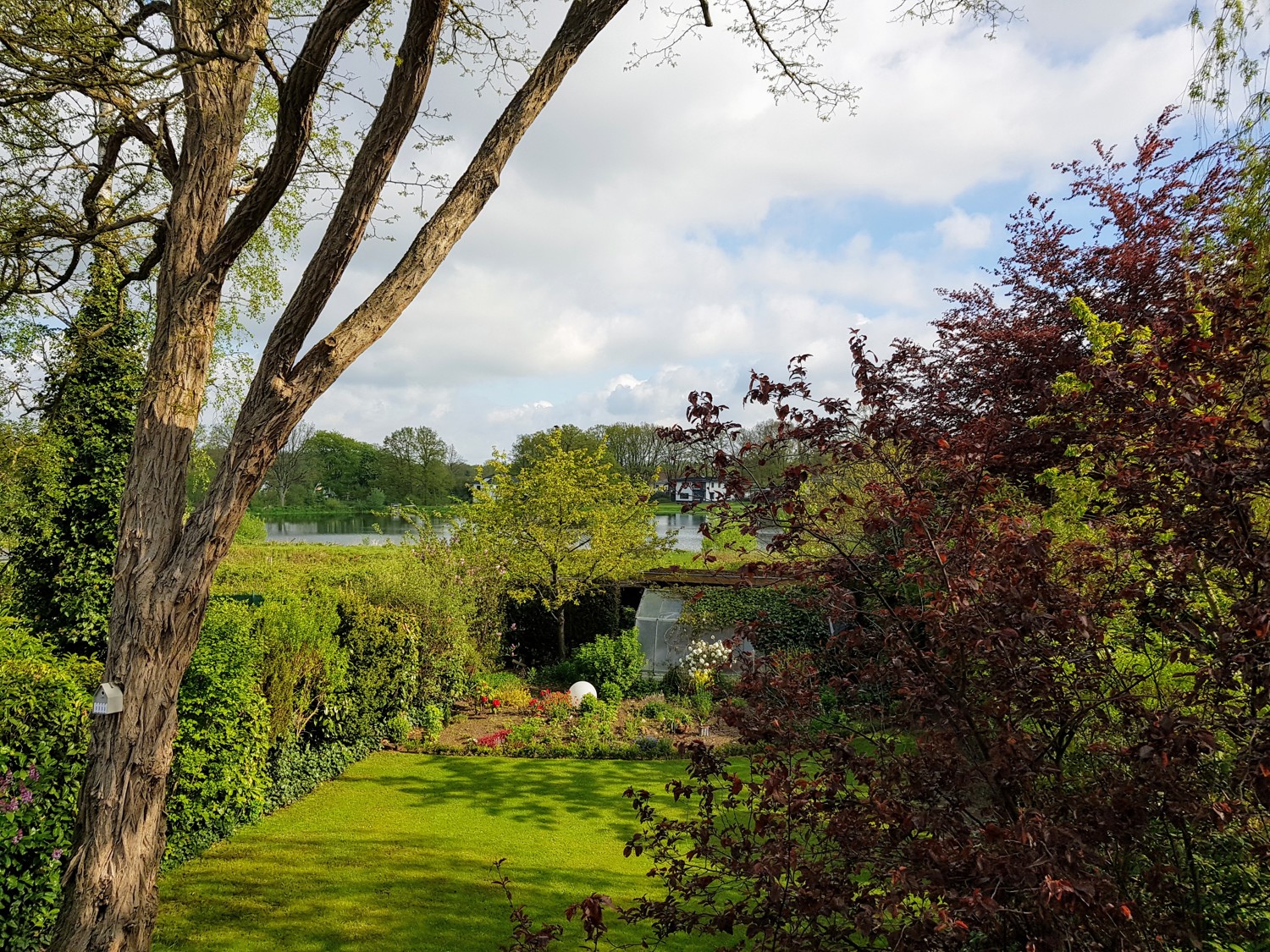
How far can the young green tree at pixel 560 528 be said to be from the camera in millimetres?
13031

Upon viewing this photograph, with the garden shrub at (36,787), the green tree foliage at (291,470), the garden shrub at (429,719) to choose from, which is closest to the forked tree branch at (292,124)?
the garden shrub at (36,787)

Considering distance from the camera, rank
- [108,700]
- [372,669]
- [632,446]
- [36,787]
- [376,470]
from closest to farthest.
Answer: [108,700]
[36,787]
[372,669]
[632,446]
[376,470]

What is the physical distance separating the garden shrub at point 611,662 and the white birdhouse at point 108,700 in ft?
28.1

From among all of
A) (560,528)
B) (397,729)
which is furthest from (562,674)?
(397,729)

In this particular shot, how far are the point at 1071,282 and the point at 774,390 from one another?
8.09 m

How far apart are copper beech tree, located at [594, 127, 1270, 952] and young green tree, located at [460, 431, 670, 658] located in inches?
386

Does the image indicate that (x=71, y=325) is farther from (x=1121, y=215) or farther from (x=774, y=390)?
(x=1121, y=215)

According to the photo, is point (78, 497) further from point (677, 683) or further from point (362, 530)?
point (362, 530)

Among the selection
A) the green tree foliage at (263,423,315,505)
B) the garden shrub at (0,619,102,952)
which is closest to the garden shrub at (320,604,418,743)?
the garden shrub at (0,619,102,952)

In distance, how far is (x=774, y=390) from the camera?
2992mm

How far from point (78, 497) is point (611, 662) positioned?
298 inches

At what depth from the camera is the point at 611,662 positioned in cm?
1187

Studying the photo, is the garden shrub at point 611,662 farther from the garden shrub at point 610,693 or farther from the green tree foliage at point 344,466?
the green tree foliage at point 344,466

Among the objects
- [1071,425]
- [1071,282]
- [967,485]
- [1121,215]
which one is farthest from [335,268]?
[1121,215]
